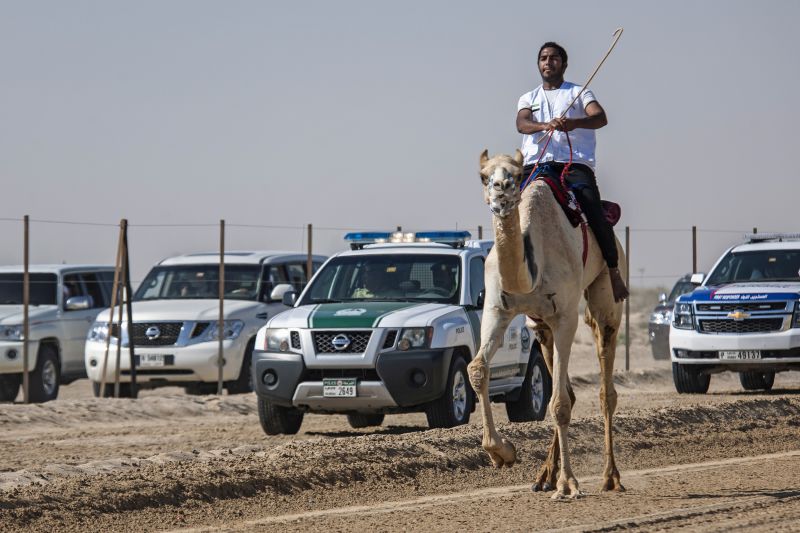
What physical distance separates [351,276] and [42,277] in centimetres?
812

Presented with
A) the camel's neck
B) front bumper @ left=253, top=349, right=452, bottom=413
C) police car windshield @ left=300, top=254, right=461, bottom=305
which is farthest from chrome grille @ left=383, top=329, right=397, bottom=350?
the camel's neck

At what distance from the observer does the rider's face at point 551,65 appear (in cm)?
1133

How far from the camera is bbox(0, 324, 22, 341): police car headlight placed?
21531 mm

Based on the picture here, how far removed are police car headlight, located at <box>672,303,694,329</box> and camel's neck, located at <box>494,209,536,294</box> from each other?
12.0 m

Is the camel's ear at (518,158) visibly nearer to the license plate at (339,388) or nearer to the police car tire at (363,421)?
the license plate at (339,388)

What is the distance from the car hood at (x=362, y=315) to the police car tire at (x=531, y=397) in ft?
5.58

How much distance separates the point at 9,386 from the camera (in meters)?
22.2

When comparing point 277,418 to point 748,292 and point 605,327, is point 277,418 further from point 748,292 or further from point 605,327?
point 748,292

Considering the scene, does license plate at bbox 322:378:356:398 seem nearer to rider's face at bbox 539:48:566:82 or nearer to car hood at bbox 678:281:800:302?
rider's face at bbox 539:48:566:82

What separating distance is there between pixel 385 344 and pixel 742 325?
7.77 m

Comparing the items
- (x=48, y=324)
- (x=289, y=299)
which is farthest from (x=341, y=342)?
(x=48, y=324)

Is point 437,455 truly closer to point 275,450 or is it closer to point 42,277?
point 275,450

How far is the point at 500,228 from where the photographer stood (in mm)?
9648

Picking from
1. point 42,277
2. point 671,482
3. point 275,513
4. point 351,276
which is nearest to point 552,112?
point 671,482
